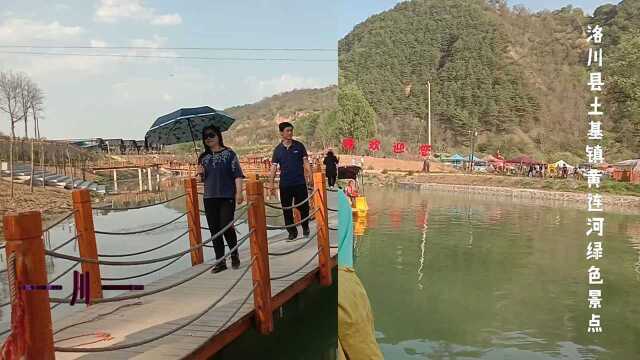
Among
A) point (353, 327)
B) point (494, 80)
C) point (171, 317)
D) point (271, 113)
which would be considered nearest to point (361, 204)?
point (271, 113)

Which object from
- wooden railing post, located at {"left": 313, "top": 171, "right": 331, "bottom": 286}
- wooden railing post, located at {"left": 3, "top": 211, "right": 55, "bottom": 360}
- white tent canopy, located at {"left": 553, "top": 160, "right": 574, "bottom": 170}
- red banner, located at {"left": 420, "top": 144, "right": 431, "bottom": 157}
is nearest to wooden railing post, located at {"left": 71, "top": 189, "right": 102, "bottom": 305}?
wooden railing post, located at {"left": 313, "top": 171, "right": 331, "bottom": 286}

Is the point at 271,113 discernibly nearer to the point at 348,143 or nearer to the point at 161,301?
the point at 348,143

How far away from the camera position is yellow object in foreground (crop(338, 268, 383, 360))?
95cm

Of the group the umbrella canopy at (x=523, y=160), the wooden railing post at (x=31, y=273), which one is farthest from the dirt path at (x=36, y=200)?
the umbrella canopy at (x=523, y=160)

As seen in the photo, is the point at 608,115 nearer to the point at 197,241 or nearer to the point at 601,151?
the point at 601,151

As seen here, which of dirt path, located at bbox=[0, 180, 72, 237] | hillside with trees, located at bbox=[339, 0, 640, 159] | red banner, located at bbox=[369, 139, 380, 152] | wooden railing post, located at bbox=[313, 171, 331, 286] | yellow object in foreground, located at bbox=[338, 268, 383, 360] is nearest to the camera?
yellow object in foreground, located at bbox=[338, 268, 383, 360]

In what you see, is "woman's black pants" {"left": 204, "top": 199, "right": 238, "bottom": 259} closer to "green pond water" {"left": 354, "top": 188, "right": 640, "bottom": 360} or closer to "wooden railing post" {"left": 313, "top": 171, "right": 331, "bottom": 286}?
"wooden railing post" {"left": 313, "top": 171, "right": 331, "bottom": 286}

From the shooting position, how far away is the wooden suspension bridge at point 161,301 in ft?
3.31

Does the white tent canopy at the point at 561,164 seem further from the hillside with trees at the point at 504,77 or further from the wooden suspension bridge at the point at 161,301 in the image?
the wooden suspension bridge at the point at 161,301

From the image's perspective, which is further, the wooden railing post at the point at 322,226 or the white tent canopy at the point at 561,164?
the white tent canopy at the point at 561,164

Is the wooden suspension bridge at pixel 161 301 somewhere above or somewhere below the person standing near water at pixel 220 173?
below

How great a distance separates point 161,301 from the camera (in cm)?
212

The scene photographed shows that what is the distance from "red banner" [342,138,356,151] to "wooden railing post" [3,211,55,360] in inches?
29.1

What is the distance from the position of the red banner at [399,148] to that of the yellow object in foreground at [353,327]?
3.26 feet
